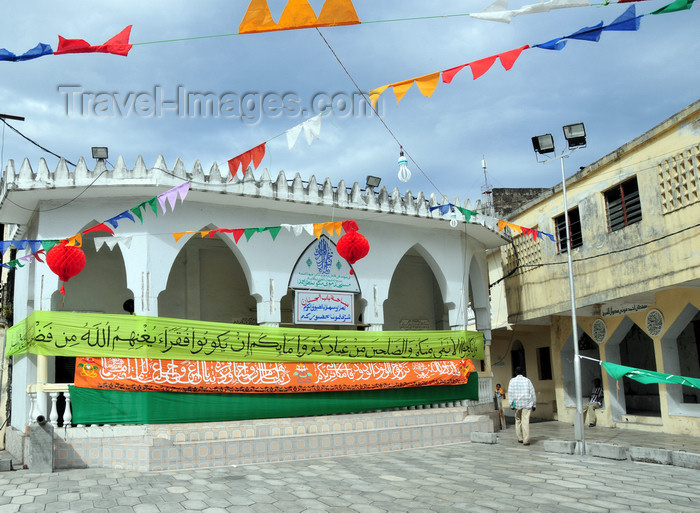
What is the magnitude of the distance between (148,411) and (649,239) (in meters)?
8.44

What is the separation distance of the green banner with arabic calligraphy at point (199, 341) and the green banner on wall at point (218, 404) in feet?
1.74

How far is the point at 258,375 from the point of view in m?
9.25

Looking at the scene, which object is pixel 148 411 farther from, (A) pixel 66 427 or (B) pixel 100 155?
(B) pixel 100 155

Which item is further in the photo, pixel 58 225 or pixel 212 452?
pixel 58 225

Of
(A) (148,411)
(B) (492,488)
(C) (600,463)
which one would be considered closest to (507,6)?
(B) (492,488)

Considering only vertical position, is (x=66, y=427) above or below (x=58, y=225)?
below

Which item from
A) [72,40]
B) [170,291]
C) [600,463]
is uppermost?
[72,40]

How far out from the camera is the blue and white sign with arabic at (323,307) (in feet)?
34.8

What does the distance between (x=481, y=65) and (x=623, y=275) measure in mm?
6746

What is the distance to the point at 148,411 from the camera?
8281mm

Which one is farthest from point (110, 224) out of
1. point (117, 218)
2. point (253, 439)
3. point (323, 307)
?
point (323, 307)

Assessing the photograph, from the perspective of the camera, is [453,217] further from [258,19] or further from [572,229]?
[258,19]

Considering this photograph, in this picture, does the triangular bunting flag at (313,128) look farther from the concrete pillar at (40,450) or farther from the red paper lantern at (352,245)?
the concrete pillar at (40,450)

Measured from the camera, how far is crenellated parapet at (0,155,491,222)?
9047 millimetres
